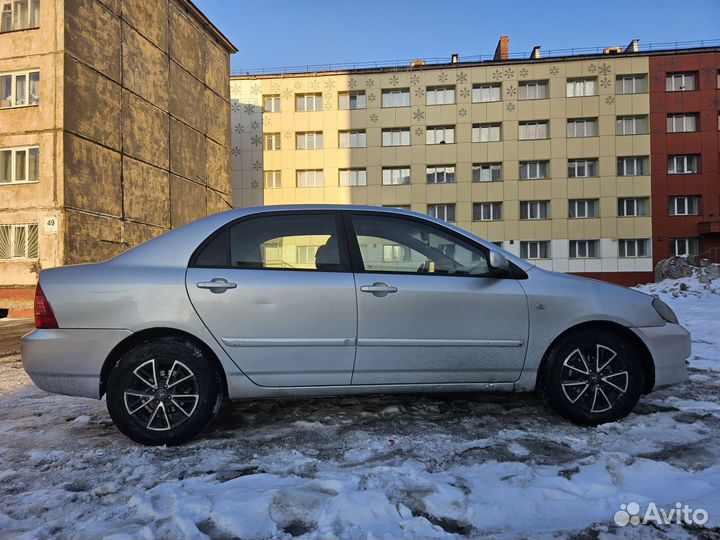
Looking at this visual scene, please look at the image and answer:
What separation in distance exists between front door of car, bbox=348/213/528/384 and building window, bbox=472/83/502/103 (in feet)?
101

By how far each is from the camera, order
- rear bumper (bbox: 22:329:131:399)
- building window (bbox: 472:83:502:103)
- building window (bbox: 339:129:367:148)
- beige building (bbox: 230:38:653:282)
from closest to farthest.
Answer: rear bumper (bbox: 22:329:131:399)
beige building (bbox: 230:38:653:282)
building window (bbox: 472:83:502:103)
building window (bbox: 339:129:367:148)

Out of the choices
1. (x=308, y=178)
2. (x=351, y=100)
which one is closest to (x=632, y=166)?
(x=351, y=100)

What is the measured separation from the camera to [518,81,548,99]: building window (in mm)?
30562

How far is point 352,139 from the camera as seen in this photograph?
105 ft

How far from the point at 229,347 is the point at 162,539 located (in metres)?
1.20

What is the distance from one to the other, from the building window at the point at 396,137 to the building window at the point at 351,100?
271cm

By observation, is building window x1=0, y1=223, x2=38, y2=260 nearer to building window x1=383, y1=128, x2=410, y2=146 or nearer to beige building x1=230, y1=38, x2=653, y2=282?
beige building x1=230, y1=38, x2=653, y2=282

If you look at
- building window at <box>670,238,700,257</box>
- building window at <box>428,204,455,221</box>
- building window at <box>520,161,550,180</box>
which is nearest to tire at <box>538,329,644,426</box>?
building window at <box>428,204,455,221</box>

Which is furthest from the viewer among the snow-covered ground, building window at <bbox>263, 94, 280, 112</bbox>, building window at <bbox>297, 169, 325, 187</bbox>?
building window at <bbox>263, 94, 280, 112</bbox>

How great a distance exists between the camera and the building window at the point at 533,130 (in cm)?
3050

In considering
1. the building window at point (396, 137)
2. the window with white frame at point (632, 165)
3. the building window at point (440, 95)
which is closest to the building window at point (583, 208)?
the window with white frame at point (632, 165)

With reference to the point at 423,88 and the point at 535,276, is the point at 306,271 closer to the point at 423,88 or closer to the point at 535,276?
the point at 535,276

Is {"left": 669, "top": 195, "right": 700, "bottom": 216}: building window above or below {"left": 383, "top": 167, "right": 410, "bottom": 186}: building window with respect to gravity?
below

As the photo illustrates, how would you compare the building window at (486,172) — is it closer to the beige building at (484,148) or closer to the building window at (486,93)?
the beige building at (484,148)
